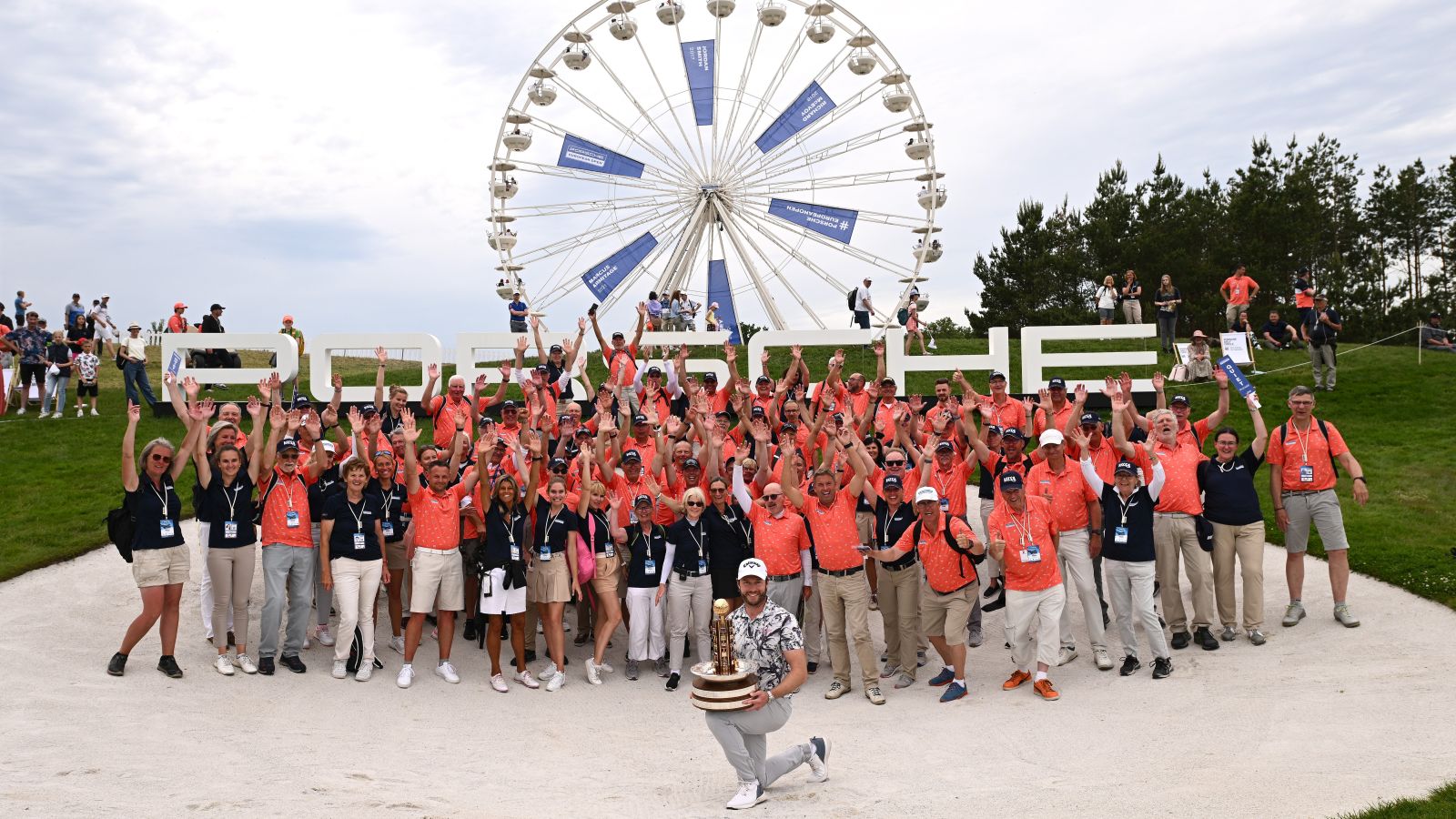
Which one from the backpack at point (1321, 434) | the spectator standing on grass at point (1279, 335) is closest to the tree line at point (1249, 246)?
the spectator standing on grass at point (1279, 335)

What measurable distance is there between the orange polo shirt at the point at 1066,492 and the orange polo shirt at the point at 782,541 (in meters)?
2.01

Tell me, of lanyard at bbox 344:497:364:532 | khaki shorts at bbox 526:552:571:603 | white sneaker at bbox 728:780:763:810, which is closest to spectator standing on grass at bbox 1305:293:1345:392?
khaki shorts at bbox 526:552:571:603

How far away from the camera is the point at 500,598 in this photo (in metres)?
9.34

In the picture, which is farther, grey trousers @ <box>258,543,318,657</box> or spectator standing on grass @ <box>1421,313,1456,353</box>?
spectator standing on grass @ <box>1421,313,1456,353</box>

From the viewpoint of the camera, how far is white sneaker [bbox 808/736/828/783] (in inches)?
274

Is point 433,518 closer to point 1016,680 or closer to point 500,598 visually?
point 500,598

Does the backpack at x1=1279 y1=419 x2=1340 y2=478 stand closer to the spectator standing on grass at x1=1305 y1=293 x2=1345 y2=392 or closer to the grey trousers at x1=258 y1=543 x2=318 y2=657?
the grey trousers at x1=258 y1=543 x2=318 y2=657

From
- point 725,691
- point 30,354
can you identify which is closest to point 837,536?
point 725,691

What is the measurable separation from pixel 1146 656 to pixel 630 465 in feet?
15.9

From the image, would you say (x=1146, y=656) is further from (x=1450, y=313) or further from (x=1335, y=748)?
(x=1450, y=313)

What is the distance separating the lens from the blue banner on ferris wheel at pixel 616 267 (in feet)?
76.7

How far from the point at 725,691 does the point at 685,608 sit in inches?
138

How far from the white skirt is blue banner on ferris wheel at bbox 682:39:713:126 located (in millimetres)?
15963

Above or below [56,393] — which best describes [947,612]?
below
